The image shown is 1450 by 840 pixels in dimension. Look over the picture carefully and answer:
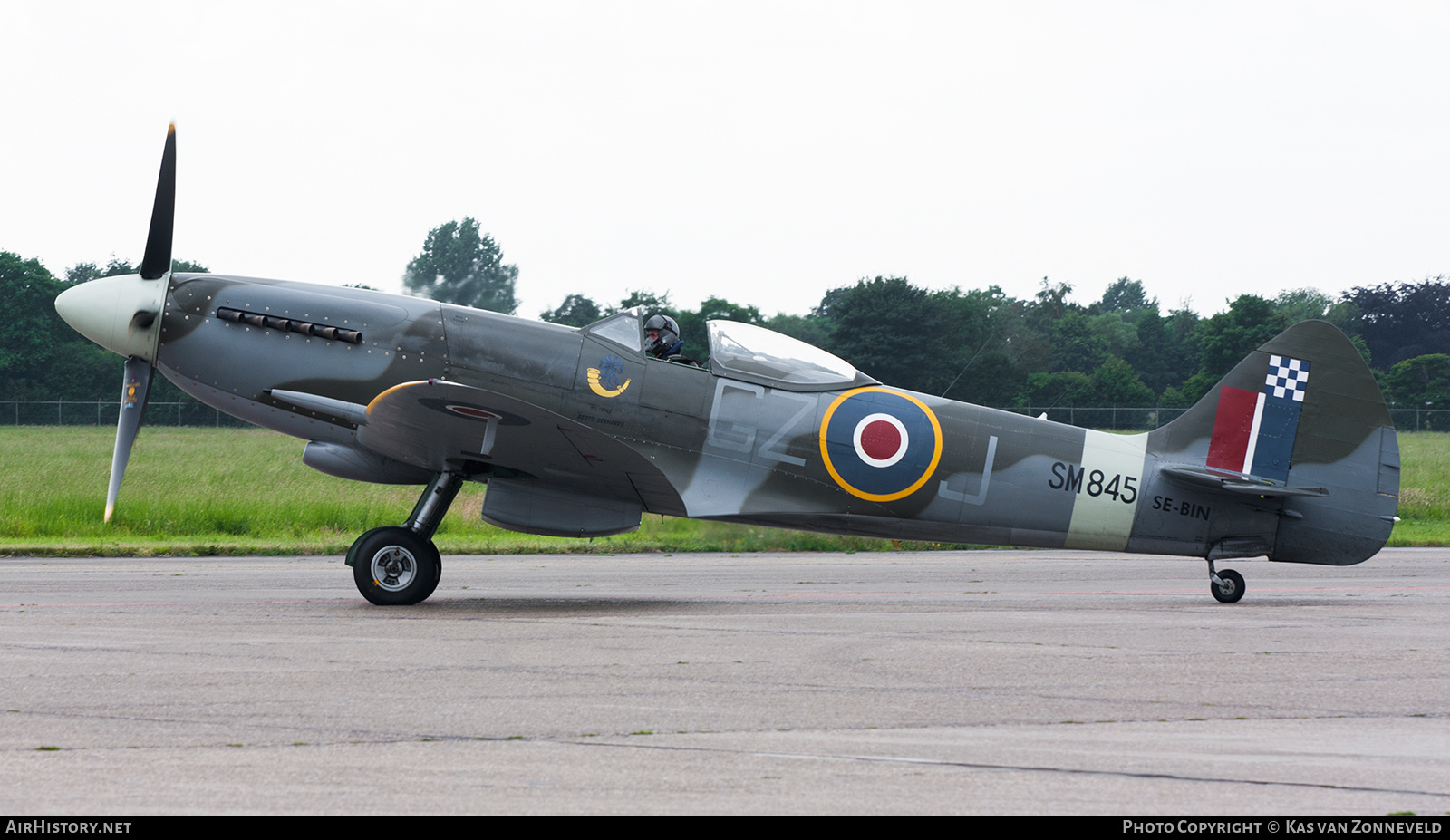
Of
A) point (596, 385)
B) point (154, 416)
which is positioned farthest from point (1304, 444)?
point (154, 416)

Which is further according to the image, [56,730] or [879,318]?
[879,318]

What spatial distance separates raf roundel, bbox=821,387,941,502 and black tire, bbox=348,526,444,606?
3.24m

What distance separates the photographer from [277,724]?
15.6 feet

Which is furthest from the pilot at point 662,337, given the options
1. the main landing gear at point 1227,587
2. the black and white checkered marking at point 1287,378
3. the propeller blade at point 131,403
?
the black and white checkered marking at point 1287,378

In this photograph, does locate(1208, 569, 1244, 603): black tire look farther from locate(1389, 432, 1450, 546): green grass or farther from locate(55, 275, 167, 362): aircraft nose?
locate(55, 275, 167, 362): aircraft nose

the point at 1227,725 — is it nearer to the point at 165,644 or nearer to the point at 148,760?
the point at 148,760

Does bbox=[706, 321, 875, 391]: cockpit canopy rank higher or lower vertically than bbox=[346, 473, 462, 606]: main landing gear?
higher

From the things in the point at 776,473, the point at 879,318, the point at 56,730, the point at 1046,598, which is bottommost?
the point at 56,730

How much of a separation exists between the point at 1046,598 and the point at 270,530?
12382mm

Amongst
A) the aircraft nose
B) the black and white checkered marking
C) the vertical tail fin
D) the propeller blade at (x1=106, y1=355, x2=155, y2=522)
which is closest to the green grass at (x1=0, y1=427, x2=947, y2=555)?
the propeller blade at (x1=106, y1=355, x2=155, y2=522)

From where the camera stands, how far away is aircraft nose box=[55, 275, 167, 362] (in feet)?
29.7

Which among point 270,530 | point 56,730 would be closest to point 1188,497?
point 56,730

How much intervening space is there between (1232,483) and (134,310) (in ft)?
29.1

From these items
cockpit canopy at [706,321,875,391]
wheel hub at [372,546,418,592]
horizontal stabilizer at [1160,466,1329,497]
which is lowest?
wheel hub at [372,546,418,592]
